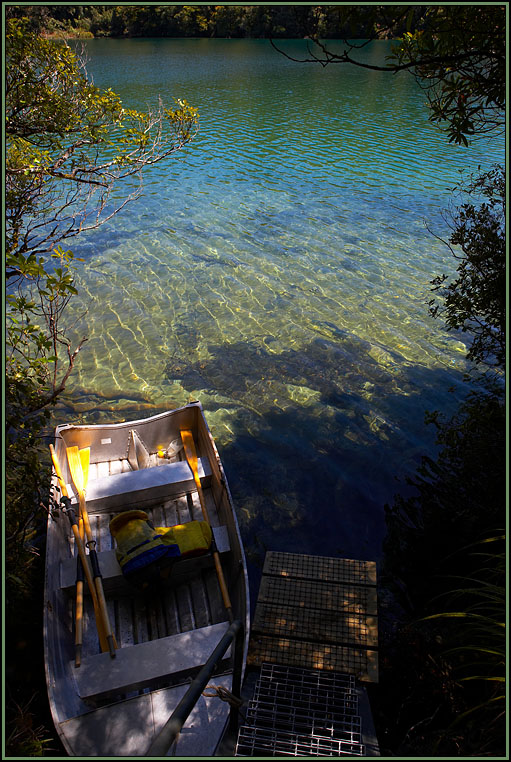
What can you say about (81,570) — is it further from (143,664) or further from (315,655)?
(315,655)

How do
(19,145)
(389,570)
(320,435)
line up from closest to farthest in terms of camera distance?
(19,145), (389,570), (320,435)

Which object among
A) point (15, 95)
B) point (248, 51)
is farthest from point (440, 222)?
point (248, 51)

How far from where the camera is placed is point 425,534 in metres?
6.11

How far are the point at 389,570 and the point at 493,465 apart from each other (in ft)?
5.84

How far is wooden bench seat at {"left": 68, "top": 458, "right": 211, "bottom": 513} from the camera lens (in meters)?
5.69

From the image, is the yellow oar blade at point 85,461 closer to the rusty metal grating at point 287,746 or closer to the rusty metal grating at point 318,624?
the rusty metal grating at point 318,624

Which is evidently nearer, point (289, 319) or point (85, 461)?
point (85, 461)

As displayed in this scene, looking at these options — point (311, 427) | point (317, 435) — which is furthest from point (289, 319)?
point (317, 435)

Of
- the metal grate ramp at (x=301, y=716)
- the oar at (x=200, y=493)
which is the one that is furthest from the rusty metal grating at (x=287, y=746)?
the oar at (x=200, y=493)

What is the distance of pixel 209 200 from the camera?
17.1m

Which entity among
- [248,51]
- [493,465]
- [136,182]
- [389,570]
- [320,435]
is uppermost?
[248,51]

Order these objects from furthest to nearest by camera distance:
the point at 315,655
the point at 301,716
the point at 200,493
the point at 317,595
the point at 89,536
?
the point at 200,493 < the point at 89,536 < the point at 317,595 < the point at 315,655 < the point at 301,716

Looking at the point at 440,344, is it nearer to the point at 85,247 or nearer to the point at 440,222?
the point at 440,222

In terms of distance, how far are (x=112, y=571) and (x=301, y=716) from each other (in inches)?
87.1
